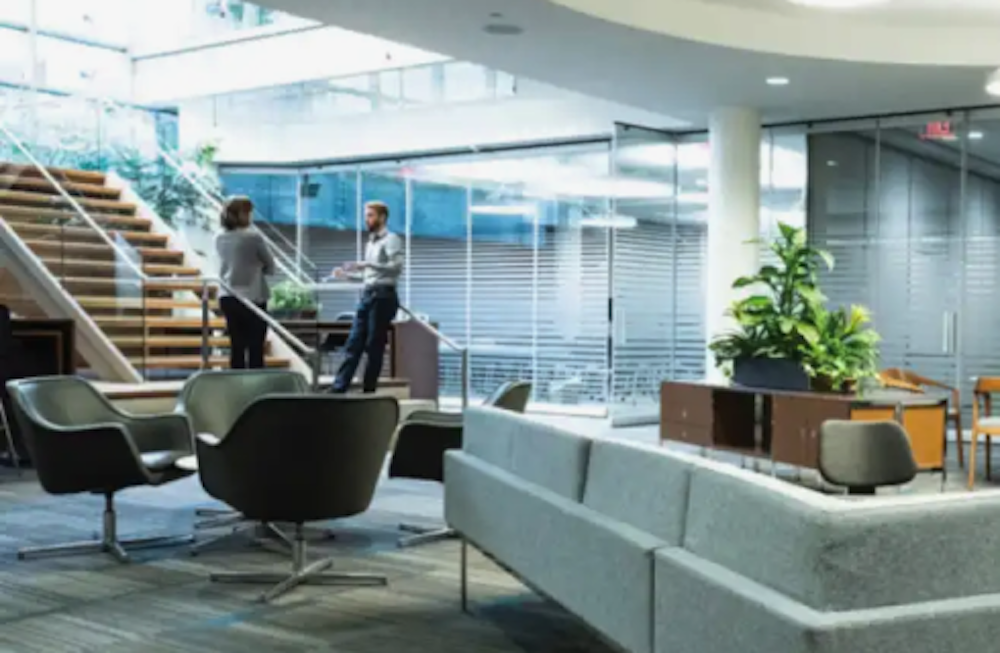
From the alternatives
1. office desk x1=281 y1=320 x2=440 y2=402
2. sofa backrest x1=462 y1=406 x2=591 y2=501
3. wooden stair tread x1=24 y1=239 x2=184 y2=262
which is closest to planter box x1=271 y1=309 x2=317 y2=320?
office desk x1=281 y1=320 x2=440 y2=402

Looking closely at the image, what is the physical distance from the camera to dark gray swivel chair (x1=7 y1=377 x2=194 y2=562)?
17.8ft

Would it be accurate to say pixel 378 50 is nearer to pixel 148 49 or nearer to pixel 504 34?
pixel 148 49

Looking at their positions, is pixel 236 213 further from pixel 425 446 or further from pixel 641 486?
pixel 641 486

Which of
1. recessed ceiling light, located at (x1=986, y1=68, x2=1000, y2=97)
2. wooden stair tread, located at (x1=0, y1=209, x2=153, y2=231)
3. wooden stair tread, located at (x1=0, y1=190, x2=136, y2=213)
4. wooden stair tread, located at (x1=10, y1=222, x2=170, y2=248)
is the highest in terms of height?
recessed ceiling light, located at (x1=986, y1=68, x2=1000, y2=97)

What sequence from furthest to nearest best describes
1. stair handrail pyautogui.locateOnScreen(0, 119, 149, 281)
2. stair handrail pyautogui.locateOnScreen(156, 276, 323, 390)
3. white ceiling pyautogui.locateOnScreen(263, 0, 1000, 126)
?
stair handrail pyautogui.locateOnScreen(0, 119, 149, 281) < stair handrail pyautogui.locateOnScreen(156, 276, 323, 390) < white ceiling pyautogui.locateOnScreen(263, 0, 1000, 126)

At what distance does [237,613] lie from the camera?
4641 millimetres

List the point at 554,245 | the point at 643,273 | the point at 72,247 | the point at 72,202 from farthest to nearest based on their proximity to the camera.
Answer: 1. the point at 554,245
2. the point at 643,273
3. the point at 72,202
4. the point at 72,247

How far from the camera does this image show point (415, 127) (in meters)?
14.9

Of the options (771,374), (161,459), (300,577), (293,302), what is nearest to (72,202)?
(293,302)

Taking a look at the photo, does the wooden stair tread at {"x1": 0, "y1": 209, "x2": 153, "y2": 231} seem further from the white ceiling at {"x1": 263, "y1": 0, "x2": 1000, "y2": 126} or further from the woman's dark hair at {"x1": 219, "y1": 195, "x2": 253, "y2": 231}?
the white ceiling at {"x1": 263, "y1": 0, "x2": 1000, "y2": 126}

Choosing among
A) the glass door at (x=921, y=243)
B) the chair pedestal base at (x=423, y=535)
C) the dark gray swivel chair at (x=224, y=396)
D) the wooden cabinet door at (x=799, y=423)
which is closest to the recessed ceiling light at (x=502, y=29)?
the dark gray swivel chair at (x=224, y=396)

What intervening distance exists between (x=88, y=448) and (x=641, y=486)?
10.7 feet

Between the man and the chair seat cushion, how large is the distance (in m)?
2.83

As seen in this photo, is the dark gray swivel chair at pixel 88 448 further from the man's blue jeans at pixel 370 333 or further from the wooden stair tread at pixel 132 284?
the wooden stair tread at pixel 132 284
